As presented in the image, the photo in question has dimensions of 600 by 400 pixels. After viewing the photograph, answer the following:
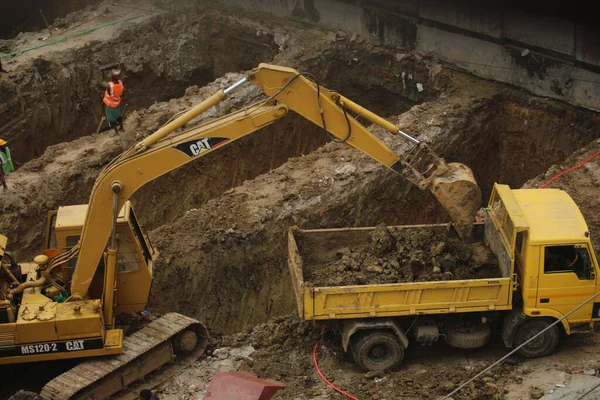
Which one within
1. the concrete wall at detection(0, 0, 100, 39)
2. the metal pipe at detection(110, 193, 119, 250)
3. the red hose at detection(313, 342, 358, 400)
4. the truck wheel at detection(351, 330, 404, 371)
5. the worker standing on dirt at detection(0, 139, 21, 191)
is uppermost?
the concrete wall at detection(0, 0, 100, 39)

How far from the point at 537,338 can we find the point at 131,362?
567 centimetres

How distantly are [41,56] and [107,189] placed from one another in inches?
440

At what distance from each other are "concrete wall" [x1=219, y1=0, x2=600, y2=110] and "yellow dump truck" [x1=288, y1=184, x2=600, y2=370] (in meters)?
6.97

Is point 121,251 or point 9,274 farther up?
point 121,251

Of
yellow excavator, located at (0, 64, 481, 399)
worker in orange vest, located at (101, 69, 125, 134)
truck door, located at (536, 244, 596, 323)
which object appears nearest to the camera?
yellow excavator, located at (0, 64, 481, 399)

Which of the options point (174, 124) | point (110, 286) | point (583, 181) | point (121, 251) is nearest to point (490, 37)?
point (583, 181)

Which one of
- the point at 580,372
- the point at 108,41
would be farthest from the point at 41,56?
the point at 580,372

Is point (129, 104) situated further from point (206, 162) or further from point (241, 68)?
point (206, 162)

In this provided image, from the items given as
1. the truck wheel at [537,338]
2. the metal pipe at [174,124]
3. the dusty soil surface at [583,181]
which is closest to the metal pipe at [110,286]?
the metal pipe at [174,124]

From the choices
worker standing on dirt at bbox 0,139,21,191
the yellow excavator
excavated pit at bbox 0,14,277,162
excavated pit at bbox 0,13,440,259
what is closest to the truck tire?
the yellow excavator

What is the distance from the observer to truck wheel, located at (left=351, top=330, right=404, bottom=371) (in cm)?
1060

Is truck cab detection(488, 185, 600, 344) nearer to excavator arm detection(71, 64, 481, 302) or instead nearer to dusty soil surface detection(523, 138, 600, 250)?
excavator arm detection(71, 64, 481, 302)

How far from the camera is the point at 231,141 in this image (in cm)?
1023

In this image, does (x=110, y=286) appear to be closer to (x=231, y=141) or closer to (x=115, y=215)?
(x=115, y=215)
